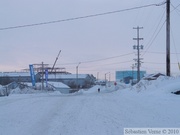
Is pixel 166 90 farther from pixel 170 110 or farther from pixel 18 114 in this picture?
pixel 18 114

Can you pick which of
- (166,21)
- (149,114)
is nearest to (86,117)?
(149,114)

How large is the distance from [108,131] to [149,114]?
13.2 feet

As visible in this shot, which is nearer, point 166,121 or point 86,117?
point 166,121

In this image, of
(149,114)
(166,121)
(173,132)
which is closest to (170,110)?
(149,114)

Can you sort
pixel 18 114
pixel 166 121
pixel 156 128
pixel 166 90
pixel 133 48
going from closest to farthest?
pixel 156 128, pixel 166 121, pixel 18 114, pixel 166 90, pixel 133 48

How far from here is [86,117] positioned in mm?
15086

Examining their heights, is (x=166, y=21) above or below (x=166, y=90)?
above

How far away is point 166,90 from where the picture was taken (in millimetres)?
23359

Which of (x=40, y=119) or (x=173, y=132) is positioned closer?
(x=173, y=132)

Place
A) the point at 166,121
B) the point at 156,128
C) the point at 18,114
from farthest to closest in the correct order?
the point at 18,114
the point at 166,121
the point at 156,128

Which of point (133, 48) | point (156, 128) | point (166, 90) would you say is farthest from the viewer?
point (133, 48)

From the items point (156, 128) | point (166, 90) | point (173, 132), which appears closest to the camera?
point (173, 132)

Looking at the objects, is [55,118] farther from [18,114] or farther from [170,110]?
[170,110]

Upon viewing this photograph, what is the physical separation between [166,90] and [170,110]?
7.78 metres
